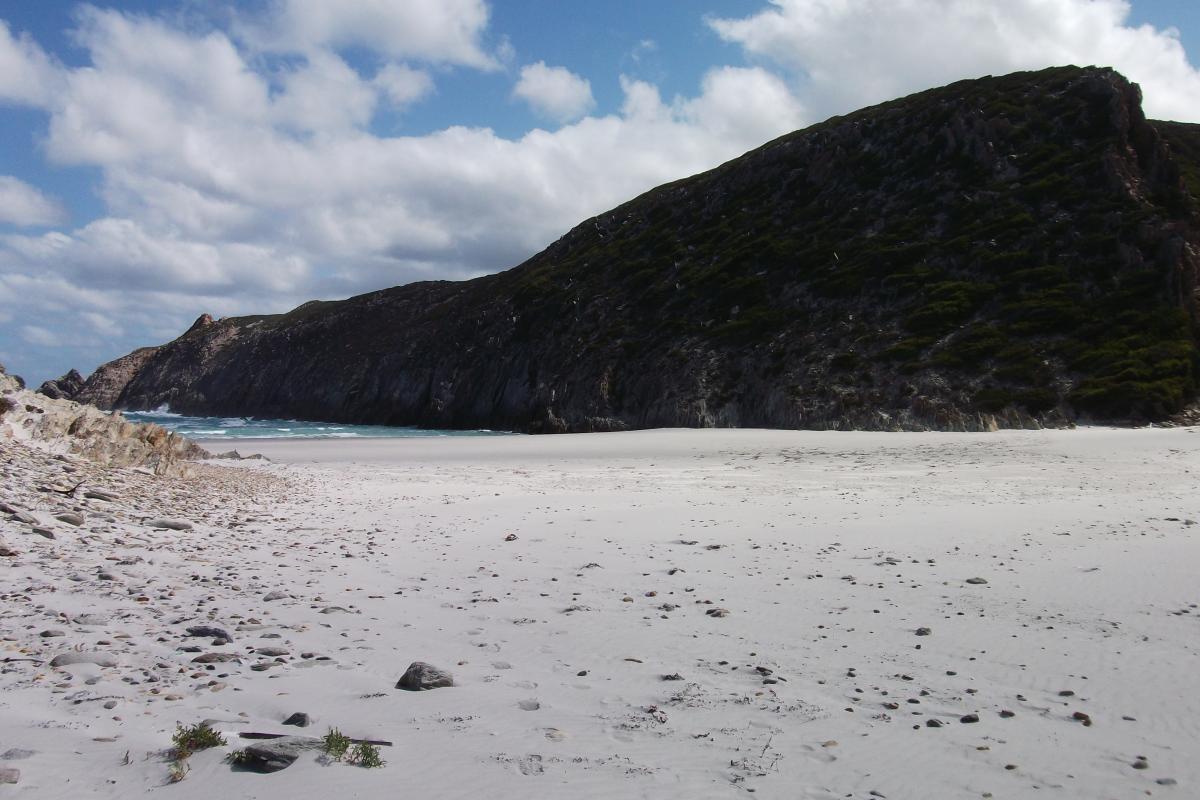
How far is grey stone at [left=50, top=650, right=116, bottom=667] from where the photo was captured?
14.8 ft

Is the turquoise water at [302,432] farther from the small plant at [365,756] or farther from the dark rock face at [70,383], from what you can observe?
the dark rock face at [70,383]

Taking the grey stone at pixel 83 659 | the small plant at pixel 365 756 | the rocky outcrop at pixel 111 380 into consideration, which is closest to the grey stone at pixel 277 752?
the small plant at pixel 365 756

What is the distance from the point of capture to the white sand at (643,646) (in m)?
3.51

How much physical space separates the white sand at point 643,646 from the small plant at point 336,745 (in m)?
0.10

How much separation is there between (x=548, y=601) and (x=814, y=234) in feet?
141

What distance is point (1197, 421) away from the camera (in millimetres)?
26016

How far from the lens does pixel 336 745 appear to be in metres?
3.55

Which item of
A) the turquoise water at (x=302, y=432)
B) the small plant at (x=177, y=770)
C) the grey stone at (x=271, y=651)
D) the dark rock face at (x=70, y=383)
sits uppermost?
the dark rock face at (x=70, y=383)

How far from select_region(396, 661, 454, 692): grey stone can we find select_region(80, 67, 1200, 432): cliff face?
27575 millimetres

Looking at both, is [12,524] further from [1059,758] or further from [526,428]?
[526,428]

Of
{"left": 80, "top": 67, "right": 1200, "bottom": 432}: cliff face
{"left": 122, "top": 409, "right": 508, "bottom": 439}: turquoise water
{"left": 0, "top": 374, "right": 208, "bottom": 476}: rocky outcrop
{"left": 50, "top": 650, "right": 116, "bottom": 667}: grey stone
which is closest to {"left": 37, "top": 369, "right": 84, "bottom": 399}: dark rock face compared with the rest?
{"left": 122, "top": 409, "right": 508, "bottom": 439}: turquoise water

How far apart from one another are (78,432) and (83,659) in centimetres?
1090

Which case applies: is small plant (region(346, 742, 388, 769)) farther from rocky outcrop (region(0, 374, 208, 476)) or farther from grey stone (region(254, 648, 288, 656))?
rocky outcrop (region(0, 374, 208, 476))

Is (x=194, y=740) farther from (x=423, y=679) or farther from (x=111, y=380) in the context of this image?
(x=111, y=380)
